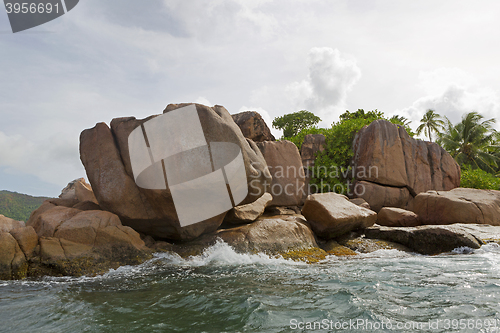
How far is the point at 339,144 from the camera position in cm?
1680

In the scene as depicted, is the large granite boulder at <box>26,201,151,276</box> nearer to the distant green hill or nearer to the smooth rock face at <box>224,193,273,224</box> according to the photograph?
the smooth rock face at <box>224,193,273,224</box>

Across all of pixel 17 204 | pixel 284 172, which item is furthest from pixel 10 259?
pixel 17 204

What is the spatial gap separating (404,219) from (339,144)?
6.51 meters

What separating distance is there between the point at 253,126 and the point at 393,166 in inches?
284

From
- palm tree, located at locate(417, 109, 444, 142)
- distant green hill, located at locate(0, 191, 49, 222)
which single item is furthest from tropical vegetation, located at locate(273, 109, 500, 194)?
distant green hill, located at locate(0, 191, 49, 222)

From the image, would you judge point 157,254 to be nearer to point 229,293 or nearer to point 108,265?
point 108,265

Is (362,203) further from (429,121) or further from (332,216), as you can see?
(429,121)

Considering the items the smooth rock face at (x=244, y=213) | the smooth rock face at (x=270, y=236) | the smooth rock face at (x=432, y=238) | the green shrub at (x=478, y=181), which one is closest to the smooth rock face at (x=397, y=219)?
the smooth rock face at (x=432, y=238)

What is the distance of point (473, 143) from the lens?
1057 inches

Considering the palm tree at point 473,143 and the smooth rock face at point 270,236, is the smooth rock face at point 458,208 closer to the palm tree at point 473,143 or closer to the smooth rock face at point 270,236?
the smooth rock face at point 270,236

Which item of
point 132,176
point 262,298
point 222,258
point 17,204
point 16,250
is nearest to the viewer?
point 262,298

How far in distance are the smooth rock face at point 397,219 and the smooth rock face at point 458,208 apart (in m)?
0.31

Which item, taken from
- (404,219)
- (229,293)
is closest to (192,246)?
(229,293)

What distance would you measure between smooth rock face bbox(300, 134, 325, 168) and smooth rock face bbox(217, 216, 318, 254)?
867 centimetres
